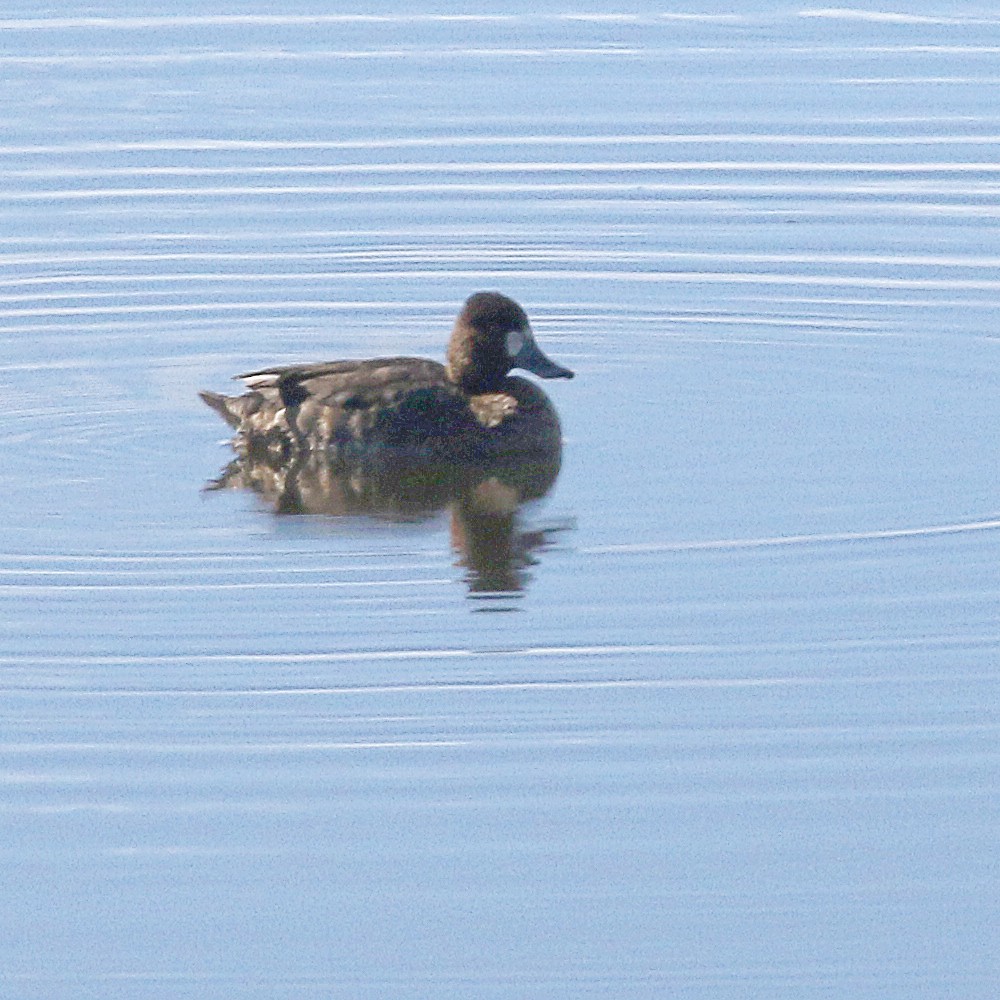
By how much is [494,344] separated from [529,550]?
6.51ft

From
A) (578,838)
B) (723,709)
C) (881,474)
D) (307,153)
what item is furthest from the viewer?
(307,153)

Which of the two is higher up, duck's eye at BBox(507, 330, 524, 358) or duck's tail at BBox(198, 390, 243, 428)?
duck's eye at BBox(507, 330, 524, 358)

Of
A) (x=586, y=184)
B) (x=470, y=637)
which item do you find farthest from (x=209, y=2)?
(x=470, y=637)

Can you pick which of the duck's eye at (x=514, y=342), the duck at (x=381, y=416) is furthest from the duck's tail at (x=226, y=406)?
the duck's eye at (x=514, y=342)

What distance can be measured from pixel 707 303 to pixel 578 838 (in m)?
6.61

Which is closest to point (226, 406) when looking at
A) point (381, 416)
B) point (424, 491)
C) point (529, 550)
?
point (381, 416)

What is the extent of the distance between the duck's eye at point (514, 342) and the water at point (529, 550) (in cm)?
43

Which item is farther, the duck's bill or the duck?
the duck's bill

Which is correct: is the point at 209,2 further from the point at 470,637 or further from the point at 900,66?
the point at 470,637

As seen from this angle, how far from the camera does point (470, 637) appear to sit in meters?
8.66

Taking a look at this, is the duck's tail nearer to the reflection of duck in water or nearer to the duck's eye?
the reflection of duck in water

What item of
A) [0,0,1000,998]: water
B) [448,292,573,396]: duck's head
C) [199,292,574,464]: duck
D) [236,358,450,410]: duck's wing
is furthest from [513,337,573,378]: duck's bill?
[236,358,450,410]: duck's wing

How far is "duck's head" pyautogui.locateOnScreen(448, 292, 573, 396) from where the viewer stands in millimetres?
11539

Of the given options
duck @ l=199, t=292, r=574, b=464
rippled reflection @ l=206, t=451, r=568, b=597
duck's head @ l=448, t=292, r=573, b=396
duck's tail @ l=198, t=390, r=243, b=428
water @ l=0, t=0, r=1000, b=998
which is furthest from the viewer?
duck's head @ l=448, t=292, r=573, b=396
